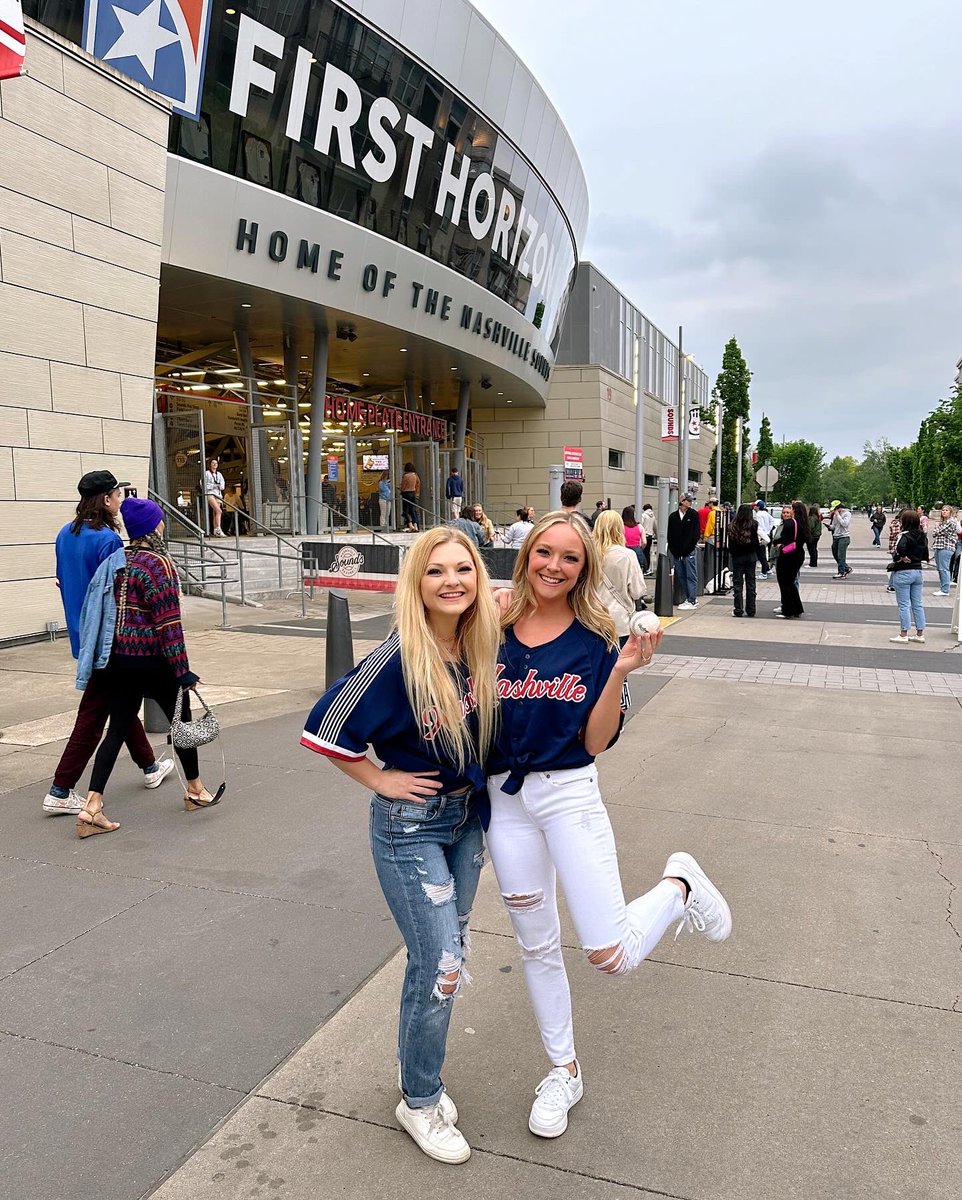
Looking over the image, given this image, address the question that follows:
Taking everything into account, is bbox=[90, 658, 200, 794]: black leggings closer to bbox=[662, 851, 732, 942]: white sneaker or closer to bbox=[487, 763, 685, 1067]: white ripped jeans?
bbox=[487, 763, 685, 1067]: white ripped jeans

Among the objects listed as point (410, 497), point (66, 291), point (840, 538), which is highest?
point (66, 291)

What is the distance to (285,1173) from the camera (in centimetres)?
234

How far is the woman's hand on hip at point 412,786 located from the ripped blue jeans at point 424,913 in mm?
30

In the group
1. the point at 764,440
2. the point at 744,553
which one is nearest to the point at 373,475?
the point at 744,553

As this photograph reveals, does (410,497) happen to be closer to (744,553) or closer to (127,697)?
(744,553)

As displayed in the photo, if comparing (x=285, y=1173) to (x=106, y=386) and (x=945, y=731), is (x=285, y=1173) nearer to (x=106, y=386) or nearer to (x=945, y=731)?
(x=945, y=731)

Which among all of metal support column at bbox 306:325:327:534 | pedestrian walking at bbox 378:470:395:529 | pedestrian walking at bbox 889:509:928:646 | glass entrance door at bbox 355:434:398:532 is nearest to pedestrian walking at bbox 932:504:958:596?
pedestrian walking at bbox 889:509:928:646

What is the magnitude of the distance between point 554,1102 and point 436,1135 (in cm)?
35

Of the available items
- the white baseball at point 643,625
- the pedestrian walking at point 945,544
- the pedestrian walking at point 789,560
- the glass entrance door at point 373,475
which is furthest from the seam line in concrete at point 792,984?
the glass entrance door at point 373,475

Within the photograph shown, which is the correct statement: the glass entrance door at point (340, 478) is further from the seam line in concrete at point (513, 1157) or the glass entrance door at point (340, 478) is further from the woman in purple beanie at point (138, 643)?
the seam line in concrete at point (513, 1157)

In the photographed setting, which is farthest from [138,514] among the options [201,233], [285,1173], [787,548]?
[201,233]

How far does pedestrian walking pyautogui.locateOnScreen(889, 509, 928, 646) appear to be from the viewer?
10711mm

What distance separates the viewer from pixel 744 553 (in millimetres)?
13992

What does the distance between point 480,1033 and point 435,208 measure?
70.7 ft
